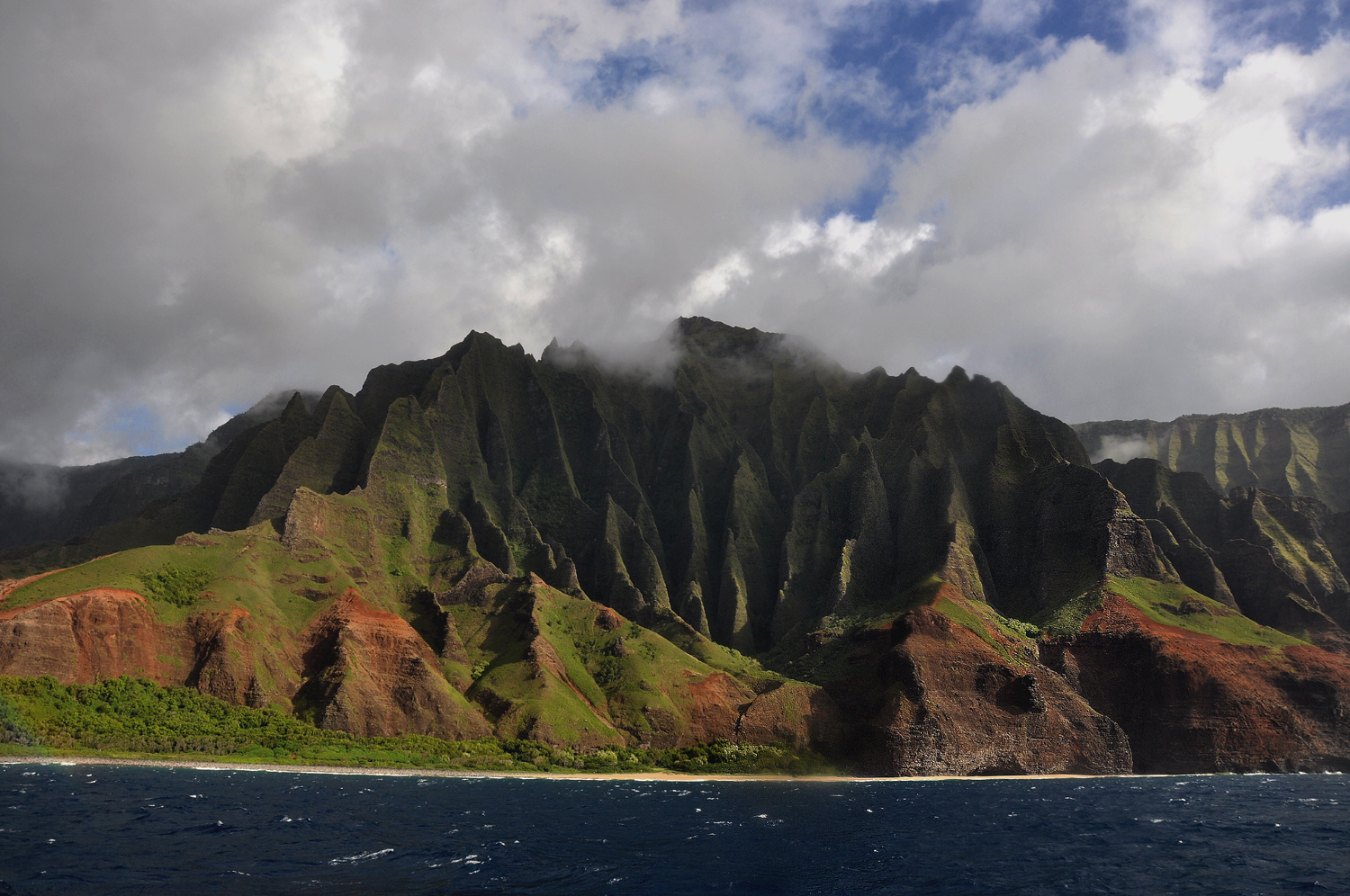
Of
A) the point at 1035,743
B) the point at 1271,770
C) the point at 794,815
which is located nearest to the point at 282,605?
the point at 794,815

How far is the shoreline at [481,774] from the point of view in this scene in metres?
119

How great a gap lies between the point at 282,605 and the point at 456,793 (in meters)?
84.4

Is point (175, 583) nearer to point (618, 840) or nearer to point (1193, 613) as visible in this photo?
point (618, 840)

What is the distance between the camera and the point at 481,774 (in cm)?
13875

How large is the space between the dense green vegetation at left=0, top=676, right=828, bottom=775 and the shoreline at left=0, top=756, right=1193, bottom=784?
263cm

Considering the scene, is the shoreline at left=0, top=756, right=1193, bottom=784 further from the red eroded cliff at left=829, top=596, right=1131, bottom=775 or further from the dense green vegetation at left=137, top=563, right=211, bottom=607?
the dense green vegetation at left=137, top=563, right=211, bottom=607

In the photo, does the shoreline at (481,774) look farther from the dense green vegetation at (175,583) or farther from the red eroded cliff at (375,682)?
the dense green vegetation at (175,583)

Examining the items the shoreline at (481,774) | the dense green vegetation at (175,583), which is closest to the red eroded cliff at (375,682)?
the shoreline at (481,774)

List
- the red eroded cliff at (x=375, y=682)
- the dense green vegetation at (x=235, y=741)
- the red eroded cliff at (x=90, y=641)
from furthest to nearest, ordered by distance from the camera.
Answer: the red eroded cliff at (x=375, y=682) → the red eroded cliff at (x=90, y=641) → the dense green vegetation at (x=235, y=741)

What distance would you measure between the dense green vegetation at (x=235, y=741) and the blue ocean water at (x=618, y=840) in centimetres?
1686

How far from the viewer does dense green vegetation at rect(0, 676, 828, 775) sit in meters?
125

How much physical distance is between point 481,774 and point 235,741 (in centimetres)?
3740

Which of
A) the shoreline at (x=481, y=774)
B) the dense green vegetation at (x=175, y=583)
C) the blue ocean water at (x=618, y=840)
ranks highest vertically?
the dense green vegetation at (x=175, y=583)

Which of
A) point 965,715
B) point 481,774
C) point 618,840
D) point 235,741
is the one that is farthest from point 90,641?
point 965,715
